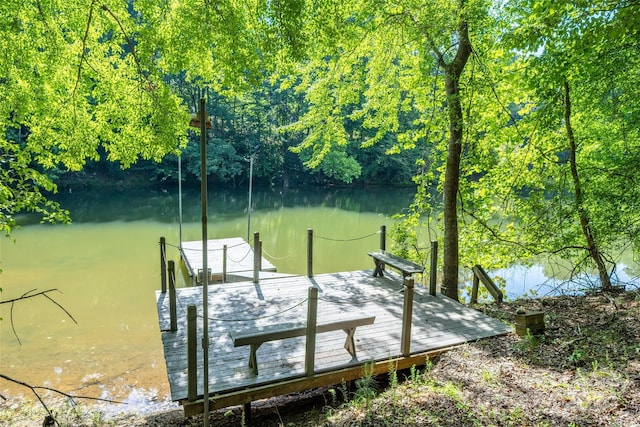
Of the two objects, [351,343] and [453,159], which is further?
[453,159]

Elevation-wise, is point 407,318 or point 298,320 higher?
point 407,318

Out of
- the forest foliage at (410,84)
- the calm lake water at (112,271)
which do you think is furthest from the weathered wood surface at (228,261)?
the forest foliage at (410,84)

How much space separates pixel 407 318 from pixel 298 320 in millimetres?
1843

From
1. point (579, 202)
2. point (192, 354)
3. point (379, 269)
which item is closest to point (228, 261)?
point (379, 269)

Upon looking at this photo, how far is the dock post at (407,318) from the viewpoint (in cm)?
466

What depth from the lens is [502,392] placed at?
3.70 metres

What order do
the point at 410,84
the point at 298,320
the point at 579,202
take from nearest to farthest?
1. the point at 298,320
2. the point at 579,202
3. the point at 410,84

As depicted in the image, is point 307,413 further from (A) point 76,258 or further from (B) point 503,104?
(A) point 76,258

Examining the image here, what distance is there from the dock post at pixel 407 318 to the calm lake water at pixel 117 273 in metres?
3.67

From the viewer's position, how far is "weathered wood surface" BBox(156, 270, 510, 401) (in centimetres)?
444

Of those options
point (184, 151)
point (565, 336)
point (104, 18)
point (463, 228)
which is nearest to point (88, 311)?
point (104, 18)

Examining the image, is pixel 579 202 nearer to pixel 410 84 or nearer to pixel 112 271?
pixel 410 84

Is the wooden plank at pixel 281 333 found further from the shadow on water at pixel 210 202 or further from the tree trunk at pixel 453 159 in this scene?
the shadow on water at pixel 210 202

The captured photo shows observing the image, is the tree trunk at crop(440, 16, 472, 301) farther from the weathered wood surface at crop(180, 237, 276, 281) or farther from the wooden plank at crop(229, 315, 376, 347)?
the weathered wood surface at crop(180, 237, 276, 281)
